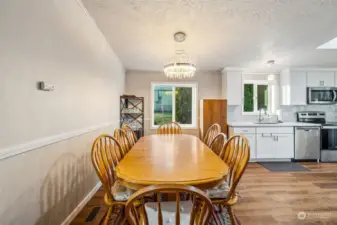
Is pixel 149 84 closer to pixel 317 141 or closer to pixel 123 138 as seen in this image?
pixel 123 138

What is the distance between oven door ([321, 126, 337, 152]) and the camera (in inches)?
165

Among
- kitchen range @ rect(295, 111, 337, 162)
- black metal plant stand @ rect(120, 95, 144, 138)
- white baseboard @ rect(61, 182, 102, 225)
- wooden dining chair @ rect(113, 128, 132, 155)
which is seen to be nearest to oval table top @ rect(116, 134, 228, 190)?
wooden dining chair @ rect(113, 128, 132, 155)

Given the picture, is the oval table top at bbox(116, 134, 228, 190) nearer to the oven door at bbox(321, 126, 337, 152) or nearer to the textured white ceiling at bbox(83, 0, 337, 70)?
the textured white ceiling at bbox(83, 0, 337, 70)

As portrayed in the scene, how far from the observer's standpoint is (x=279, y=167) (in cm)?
384

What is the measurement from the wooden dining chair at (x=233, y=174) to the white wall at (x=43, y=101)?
4.27ft

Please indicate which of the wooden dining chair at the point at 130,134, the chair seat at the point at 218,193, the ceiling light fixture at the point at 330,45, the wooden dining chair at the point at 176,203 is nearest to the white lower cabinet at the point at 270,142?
the ceiling light fixture at the point at 330,45

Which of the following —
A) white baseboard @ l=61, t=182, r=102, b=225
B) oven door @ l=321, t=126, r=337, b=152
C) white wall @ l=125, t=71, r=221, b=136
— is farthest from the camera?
white wall @ l=125, t=71, r=221, b=136

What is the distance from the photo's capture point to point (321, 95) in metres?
4.52

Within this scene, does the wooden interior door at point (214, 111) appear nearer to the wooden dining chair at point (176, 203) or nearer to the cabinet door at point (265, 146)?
the cabinet door at point (265, 146)

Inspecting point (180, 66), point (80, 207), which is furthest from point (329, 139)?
point (80, 207)

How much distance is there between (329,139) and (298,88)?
4.29ft

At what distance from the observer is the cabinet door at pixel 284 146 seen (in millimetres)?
4250

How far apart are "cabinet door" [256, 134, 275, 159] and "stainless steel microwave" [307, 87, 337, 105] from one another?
143 cm

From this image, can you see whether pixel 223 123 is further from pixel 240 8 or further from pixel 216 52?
pixel 240 8
